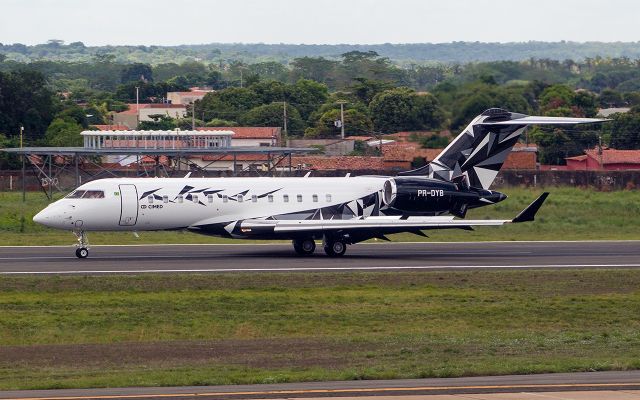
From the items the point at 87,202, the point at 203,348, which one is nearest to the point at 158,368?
the point at 203,348

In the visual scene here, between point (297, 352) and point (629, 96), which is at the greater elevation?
point (629, 96)

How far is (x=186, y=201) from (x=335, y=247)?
5.93 m

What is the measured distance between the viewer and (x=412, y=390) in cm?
2159

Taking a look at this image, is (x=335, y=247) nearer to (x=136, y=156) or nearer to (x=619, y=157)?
(x=136, y=156)

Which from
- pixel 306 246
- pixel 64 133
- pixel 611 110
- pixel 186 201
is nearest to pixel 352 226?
pixel 306 246

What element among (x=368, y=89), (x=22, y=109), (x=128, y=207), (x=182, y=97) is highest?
(x=182, y=97)

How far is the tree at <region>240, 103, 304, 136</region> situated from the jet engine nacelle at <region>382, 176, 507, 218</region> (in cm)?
6449

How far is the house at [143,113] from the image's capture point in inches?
4693

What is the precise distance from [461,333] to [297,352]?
5819 millimetres

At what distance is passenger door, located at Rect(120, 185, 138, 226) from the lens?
44062mm

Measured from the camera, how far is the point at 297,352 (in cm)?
2700

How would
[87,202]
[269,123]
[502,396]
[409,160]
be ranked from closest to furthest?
[502,396] < [87,202] < [409,160] < [269,123]

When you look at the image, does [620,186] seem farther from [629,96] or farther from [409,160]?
[629,96]

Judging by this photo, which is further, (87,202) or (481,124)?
(481,124)
